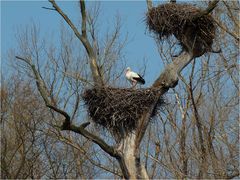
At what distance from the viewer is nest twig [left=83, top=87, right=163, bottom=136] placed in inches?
356

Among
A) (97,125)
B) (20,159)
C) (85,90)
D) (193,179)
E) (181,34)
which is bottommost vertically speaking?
(193,179)

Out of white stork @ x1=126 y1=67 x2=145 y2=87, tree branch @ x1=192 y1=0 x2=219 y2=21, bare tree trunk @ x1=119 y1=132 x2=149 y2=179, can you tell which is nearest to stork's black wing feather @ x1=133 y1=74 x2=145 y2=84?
white stork @ x1=126 y1=67 x2=145 y2=87

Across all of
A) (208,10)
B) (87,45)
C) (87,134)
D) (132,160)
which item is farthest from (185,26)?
(87,134)

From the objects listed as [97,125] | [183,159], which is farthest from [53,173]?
[97,125]

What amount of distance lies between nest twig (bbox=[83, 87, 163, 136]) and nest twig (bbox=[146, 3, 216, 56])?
44.0 inches

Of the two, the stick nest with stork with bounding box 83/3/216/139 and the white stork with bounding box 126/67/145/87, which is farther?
the white stork with bounding box 126/67/145/87

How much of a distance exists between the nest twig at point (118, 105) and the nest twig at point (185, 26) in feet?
3.67

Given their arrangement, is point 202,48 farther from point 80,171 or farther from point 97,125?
point 80,171

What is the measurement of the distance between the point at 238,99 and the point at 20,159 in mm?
7843

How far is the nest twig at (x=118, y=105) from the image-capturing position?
905cm

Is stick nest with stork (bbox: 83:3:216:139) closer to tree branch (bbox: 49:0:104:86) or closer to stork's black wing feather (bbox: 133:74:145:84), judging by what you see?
stork's black wing feather (bbox: 133:74:145:84)

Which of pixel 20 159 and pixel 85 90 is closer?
pixel 85 90

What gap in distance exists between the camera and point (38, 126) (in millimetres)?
16250

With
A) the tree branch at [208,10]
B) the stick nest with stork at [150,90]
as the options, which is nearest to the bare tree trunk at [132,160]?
the stick nest with stork at [150,90]
